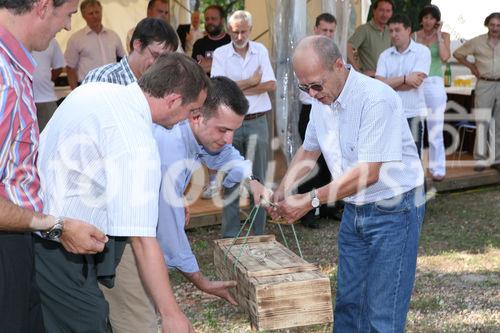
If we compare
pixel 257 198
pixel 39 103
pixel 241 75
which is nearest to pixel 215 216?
pixel 241 75

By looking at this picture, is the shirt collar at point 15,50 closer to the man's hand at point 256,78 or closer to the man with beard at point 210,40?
the man's hand at point 256,78

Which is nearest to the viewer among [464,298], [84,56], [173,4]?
[464,298]

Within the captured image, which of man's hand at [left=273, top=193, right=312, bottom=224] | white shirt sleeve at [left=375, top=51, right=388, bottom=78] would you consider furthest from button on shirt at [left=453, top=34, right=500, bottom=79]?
man's hand at [left=273, top=193, right=312, bottom=224]

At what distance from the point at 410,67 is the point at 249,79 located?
73.5 inches

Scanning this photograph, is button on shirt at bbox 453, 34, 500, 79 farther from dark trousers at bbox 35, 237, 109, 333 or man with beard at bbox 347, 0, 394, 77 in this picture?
dark trousers at bbox 35, 237, 109, 333

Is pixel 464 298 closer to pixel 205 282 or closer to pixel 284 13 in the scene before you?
pixel 205 282

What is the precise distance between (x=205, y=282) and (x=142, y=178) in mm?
1321

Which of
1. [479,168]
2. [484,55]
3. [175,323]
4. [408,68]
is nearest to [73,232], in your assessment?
[175,323]

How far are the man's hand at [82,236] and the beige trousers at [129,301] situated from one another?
2.20 feet

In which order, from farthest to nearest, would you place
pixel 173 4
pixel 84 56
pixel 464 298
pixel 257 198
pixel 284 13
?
pixel 173 4 → pixel 84 56 → pixel 284 13 → pixel 464 298 → pixel 257 198

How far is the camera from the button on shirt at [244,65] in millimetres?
7285

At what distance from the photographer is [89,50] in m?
8.43

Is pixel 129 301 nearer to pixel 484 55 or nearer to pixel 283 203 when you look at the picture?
pixel 283 203

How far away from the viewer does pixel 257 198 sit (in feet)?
14.5
